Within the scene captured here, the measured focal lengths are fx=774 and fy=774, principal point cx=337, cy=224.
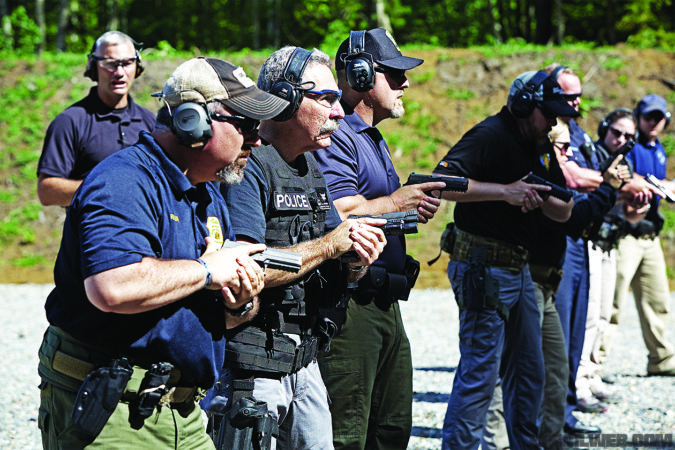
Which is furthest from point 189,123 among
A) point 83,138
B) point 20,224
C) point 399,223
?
point 20,224

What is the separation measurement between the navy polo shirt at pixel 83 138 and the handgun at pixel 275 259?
134 inches

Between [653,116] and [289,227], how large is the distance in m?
6.41

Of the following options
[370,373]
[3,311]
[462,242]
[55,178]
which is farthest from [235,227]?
[3,311]

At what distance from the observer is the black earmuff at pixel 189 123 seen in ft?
8.65

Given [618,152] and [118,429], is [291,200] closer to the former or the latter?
[118,429]

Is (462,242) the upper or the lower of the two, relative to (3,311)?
upper

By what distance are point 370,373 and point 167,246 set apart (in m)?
1.71

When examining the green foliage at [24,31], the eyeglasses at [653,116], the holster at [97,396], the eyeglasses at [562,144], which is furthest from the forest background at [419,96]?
the holster at [97,396]

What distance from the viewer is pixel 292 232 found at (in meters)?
3.46

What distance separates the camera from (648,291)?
8.70m

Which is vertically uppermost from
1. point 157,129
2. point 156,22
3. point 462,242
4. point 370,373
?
point 156,22

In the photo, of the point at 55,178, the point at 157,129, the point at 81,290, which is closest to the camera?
the point at 81,290

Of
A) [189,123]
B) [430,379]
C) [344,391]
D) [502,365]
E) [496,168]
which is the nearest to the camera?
[189,123]

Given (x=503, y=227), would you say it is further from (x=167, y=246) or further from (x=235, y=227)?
(x=167, y=246)
